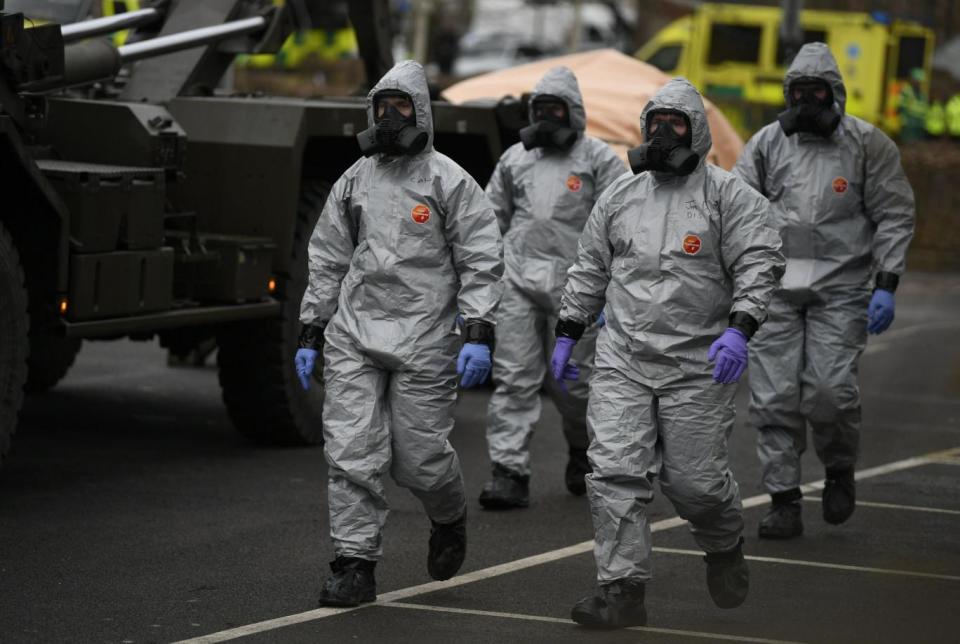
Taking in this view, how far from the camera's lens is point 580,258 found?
21.9ft

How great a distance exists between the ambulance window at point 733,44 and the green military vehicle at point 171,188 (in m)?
18.2

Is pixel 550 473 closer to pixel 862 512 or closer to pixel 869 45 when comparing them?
pixel 862 512

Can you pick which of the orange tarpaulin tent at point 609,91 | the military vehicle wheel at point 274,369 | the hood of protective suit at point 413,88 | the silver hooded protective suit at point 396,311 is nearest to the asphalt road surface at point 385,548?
the military vehicle wheel at point 274,369

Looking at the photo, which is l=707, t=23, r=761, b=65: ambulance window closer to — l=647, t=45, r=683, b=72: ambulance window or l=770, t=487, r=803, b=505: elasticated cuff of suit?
l=647, t=45, r=683, b=72: ambulance window

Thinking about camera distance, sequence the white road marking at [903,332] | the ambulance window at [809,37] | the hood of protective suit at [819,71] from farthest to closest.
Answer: the ambulance window at [809,37] < the white road marking at [903,332] < the hood of protective suit at [819,71]

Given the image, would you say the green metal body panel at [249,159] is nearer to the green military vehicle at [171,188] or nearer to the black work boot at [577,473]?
the green military vehicle at [171,188]

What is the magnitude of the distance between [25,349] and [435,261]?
200 cm

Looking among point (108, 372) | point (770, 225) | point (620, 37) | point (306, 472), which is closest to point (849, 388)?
point (770, 225)

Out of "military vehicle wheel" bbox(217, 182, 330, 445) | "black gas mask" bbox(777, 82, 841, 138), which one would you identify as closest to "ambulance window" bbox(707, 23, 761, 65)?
"military vehicle wheel" bbox(217, 182, 330, 445)

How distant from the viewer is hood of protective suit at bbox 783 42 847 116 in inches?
323

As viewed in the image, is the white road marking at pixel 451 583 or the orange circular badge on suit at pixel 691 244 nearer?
the white road marking at pixel 451 583

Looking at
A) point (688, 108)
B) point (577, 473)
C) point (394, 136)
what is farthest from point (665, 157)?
point (577, 473)

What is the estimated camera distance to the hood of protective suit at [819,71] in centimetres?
820

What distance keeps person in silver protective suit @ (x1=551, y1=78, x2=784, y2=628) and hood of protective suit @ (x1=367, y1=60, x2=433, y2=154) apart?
69 cm
